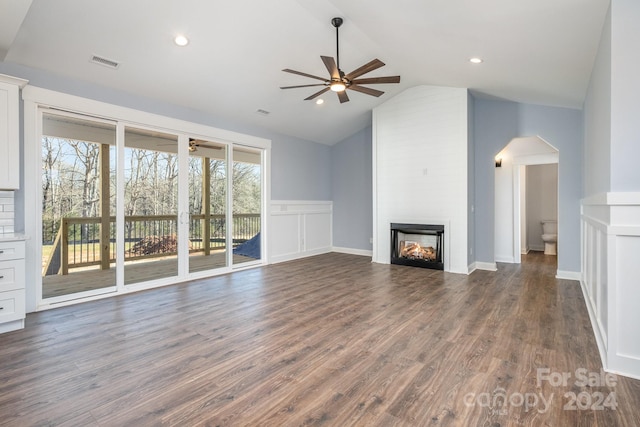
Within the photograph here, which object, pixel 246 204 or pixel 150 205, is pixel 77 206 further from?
pixel 246 204

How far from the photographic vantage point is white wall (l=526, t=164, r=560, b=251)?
26.5 feet

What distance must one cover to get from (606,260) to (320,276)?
3.78 meters

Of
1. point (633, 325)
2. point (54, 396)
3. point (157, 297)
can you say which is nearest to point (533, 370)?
point (633, 325)

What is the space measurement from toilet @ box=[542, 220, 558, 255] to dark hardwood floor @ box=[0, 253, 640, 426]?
3837 millimetres

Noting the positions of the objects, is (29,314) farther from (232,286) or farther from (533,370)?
(533,370)

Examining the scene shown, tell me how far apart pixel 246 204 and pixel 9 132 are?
3.54 meters

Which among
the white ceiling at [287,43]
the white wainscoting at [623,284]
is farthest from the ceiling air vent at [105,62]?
the white wainscoting at [623,284]

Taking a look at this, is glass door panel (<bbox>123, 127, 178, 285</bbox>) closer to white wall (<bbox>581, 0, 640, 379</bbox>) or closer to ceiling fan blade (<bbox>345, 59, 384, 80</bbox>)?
ceiling fan blade (<bbox>345, 59, 384, 80</bbox>)

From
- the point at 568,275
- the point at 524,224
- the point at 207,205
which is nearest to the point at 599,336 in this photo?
the point at 568,275

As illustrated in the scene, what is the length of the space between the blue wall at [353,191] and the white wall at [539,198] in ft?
14.1

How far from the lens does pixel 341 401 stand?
6.47 feet

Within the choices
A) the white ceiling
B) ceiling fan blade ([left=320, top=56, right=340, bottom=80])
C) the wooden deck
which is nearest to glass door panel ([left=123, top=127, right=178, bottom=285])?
the wooden deck

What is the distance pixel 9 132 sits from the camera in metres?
3.13

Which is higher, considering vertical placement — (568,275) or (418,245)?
(418,245)
